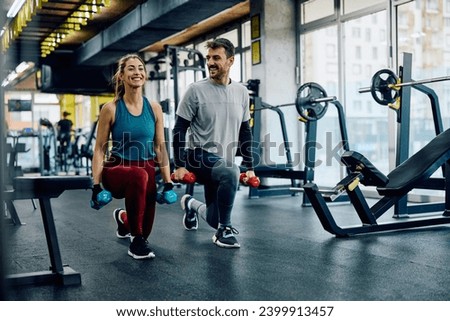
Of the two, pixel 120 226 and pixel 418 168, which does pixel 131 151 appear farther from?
pixel 418 168

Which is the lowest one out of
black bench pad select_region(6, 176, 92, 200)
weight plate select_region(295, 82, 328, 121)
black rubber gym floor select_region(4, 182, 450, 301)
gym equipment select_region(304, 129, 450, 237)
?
black rubber gym floor select_region(4, 182, 450, 301)

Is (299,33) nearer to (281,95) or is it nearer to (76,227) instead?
(281,95)

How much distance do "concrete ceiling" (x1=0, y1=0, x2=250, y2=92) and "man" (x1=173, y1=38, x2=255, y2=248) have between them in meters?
2.96

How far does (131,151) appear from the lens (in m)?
Result: 2.74

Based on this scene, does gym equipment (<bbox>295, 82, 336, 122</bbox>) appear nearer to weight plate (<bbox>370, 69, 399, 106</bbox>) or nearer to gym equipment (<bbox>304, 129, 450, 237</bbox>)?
weight plate (<bbox>370, 69, 399, 106</bbox>)

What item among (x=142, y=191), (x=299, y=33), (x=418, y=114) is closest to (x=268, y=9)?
(x=299, y=33)

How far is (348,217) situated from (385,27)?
2.37 meters

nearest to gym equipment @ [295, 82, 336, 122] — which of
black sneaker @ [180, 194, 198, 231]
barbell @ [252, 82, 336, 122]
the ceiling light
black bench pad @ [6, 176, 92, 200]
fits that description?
barbell @ [252, 82, 336, 122]

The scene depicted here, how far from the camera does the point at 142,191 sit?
8.72 feet

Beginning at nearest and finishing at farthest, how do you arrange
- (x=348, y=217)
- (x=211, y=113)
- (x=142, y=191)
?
(x=142, y=191) → (x=211, y=113) → (x=348, y=217)

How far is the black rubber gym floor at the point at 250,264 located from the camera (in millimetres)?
2012

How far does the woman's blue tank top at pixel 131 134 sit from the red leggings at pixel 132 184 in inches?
1.6

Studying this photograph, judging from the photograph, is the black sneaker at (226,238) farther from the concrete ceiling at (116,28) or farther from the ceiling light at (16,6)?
the ceiling light at (16,6)

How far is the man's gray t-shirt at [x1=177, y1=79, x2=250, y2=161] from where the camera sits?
2875 mm
